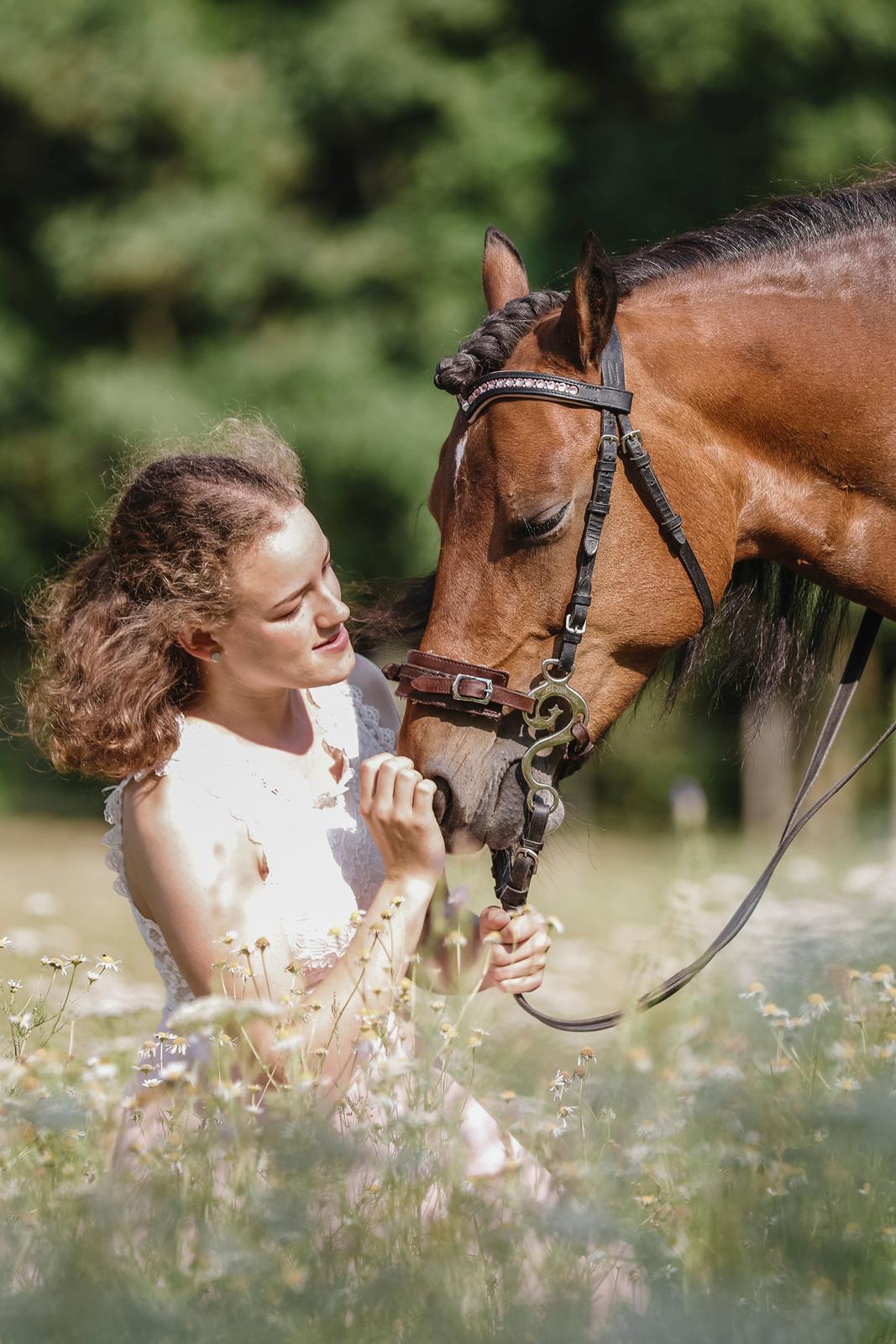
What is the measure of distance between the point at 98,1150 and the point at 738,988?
4.70 ft

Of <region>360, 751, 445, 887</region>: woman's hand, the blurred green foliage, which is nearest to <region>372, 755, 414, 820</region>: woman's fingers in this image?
<region>360, 751, 445, 887</region>: woman's hand

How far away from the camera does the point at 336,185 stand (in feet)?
40.4

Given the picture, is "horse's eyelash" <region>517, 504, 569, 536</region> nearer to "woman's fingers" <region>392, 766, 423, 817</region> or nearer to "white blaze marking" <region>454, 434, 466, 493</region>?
"white blaze marking" <region>454, 434, 466, 493</region>

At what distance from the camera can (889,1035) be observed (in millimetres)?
2404

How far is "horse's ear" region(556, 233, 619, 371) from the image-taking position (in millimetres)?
2633

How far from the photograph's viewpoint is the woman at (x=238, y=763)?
2.53 m

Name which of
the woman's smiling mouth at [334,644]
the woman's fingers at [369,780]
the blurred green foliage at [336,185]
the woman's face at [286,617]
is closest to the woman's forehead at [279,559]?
the woman's face at [286,617]

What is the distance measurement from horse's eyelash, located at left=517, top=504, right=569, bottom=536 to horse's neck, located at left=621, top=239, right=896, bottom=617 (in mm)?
A: 276

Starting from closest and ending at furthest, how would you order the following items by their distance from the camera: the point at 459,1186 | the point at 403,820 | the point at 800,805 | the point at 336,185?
1. the point at 459,1186
2. the point at 403,820
3. the point at 800,805
4. the point at 336,185

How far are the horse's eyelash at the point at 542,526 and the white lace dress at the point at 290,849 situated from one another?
0.66 m

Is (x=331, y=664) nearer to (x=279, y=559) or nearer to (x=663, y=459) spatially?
(x=279, y=559)

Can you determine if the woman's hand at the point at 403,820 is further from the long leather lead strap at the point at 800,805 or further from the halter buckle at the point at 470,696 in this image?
the long leather lead strap at the point at 800,805

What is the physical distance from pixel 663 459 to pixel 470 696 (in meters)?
0.65

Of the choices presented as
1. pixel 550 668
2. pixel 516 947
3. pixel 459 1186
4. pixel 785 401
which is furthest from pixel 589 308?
pixel 459 1186
